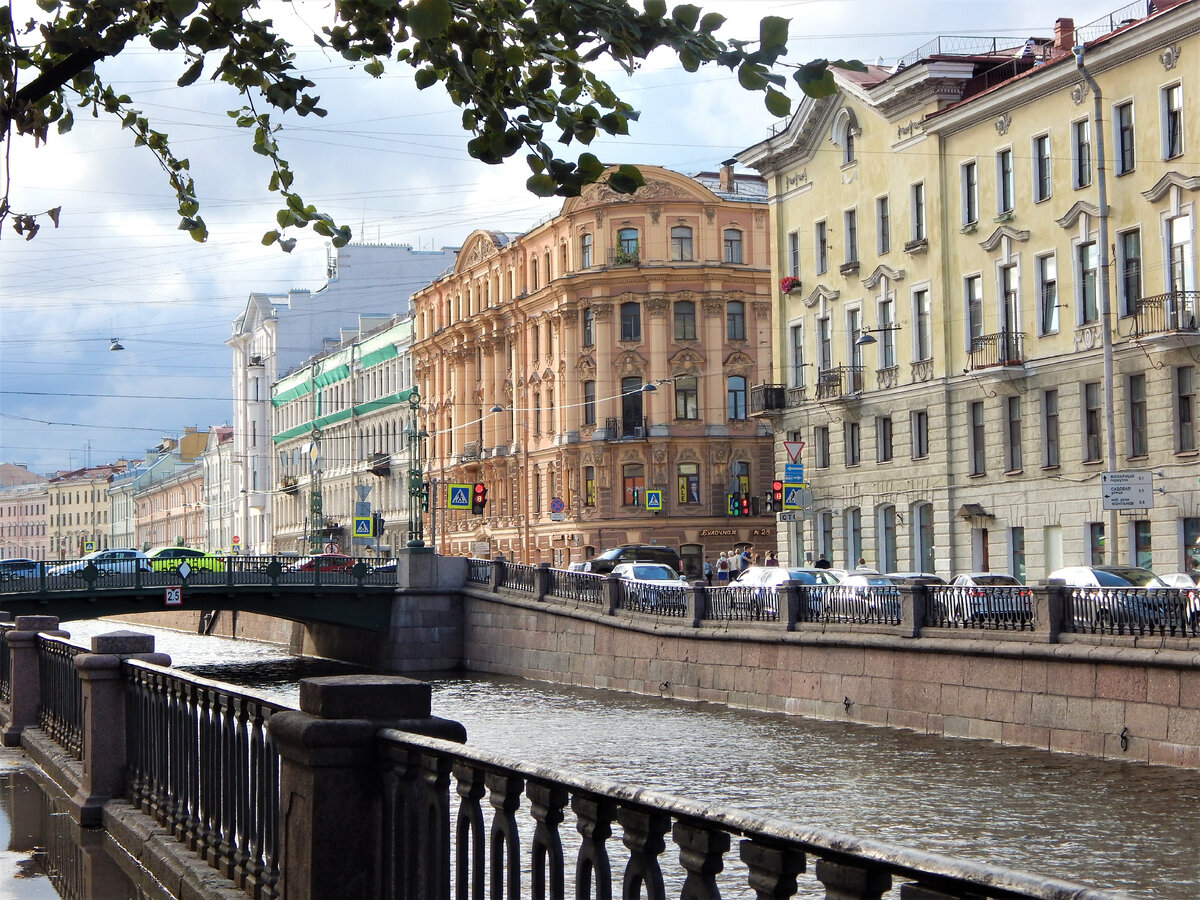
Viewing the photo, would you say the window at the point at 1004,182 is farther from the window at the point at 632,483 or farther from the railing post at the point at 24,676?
the railing post at the point at 24,676

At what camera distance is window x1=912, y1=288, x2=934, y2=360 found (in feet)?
140

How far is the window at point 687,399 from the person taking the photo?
63.6 m

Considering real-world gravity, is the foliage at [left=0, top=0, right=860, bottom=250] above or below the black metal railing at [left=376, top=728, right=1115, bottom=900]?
above

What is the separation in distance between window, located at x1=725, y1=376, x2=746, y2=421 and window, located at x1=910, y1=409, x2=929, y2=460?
20.7 metres

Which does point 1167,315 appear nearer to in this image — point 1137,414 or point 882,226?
point 1137,414

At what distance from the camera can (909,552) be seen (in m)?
43.5

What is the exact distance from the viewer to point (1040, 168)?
3859cm

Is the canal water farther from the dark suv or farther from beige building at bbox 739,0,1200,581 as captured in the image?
the dark suv

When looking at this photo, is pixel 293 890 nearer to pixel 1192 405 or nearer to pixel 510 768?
pixel 510 768

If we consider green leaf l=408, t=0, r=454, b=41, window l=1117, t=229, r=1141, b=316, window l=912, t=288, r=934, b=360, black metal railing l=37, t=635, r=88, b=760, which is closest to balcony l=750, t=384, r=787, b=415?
window l=912, t=288, r=934, b=360

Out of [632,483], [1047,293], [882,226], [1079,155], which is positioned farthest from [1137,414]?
[632,483]

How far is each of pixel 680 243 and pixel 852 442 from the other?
63.6ft

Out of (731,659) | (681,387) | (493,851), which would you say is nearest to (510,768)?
(493,851)

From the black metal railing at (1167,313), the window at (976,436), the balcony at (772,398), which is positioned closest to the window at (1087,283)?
the black metal railing at (1167,313)
